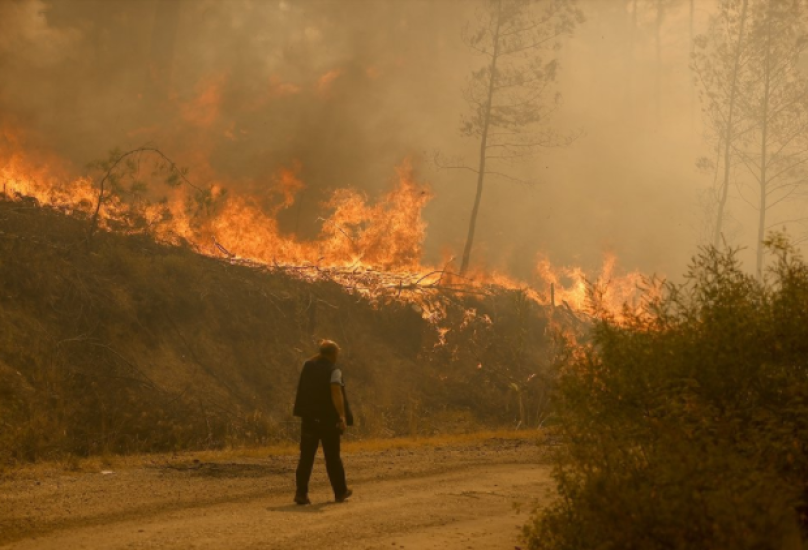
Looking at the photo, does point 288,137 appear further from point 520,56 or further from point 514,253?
point 520,56

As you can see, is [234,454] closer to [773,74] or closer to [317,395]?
A: [317,395]

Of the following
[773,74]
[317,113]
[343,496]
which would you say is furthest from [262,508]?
[773,74]

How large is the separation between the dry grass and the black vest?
388 centimetres

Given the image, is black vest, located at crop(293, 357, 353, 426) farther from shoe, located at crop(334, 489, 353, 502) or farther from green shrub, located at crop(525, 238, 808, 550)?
green shrub, located at crop(525, 238, 808, 550)

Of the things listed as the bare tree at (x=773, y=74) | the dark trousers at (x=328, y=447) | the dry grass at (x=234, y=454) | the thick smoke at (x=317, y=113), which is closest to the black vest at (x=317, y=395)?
the dark trousers at (x=328, y=447)

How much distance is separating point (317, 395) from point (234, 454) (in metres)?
5.10

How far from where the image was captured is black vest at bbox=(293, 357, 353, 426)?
11.9 m

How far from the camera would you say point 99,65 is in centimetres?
3319

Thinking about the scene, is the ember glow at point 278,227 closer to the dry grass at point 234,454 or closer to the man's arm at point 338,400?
the dry grass at point 234,454

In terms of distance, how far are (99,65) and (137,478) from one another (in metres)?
23.7

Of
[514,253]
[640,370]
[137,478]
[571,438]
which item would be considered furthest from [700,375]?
[514,253]

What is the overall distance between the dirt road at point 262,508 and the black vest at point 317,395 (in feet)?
3.73

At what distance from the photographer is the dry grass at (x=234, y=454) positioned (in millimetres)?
13711

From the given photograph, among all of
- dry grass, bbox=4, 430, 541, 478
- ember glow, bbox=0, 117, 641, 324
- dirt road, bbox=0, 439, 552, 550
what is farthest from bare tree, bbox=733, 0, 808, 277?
dirt road, bbox=0, 439, 552, 550
